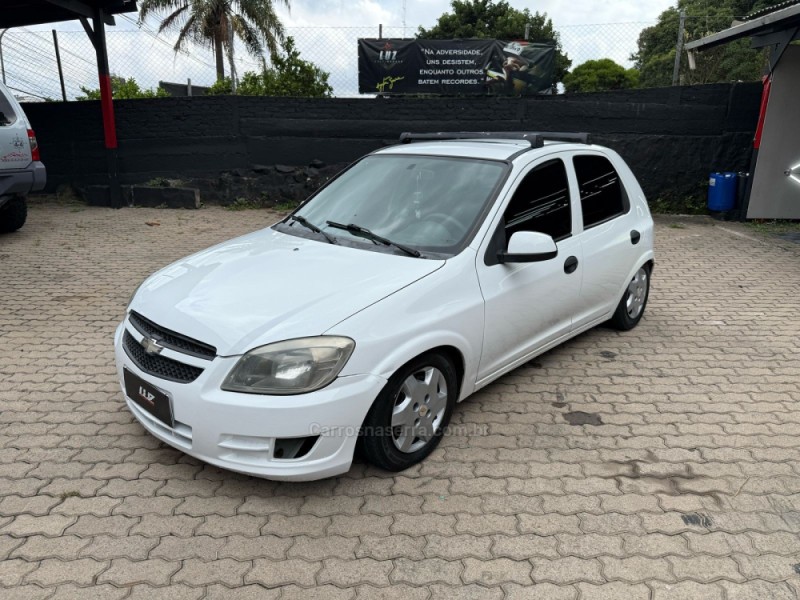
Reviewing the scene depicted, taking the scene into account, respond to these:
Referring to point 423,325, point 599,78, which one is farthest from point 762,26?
point 599,78

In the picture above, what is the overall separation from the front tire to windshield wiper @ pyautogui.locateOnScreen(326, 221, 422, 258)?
2.31 meters

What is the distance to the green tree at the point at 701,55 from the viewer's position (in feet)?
69.8

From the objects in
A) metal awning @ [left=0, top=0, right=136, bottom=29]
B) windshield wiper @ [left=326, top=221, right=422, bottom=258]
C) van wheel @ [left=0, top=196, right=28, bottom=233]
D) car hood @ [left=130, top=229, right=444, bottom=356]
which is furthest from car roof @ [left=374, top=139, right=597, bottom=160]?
metal awning @ [left=0, top=0, right=136, bottom=29]

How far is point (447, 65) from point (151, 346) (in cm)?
1131

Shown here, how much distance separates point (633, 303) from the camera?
5180 millimetres

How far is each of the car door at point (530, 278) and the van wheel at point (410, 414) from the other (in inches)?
13.9

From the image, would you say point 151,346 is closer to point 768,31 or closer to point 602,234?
point 602,234

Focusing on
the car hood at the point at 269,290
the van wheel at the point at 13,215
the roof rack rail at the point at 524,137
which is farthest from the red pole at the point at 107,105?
the car hood at the point at 269,290

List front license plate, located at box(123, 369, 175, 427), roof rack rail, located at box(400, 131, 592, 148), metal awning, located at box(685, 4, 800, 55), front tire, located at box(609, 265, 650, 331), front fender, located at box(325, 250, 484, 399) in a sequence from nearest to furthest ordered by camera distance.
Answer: front fender, located at box(325, 250, 484, 399), front license plate, located at box(123, 369, 175, 427), roof rack rail, located at box(400, 131, 592, 148), front tire, located at box(609, 265, 650, 331), metal awning, located at box(685, 4, 800, 55)

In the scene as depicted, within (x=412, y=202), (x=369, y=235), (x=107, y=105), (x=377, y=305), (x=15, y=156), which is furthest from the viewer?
(x=107, y=105)

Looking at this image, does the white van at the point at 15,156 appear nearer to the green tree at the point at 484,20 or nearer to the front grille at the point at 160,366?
the front grille at the point at 160,366

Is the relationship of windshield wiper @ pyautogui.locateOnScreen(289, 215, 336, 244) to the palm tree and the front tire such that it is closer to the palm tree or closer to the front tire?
the front tire

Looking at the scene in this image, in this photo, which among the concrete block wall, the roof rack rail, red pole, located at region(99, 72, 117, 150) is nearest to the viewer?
the roof rack rail

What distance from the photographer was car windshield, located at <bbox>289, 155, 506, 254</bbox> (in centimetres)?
356
